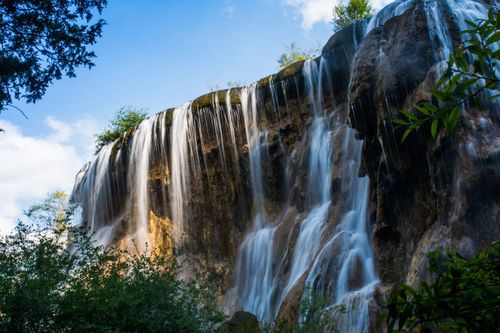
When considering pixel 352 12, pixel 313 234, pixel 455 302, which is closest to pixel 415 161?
pixel 313 234

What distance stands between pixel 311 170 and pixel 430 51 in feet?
26.4

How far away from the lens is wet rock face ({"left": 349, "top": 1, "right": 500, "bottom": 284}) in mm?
10219

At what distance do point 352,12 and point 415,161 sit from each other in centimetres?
2760

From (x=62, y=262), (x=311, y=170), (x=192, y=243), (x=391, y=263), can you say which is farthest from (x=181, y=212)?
(x=62, y=262)

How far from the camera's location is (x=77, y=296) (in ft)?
29.4

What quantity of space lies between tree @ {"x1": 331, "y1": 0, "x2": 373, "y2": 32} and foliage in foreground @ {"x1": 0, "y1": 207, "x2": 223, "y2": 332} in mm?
31067

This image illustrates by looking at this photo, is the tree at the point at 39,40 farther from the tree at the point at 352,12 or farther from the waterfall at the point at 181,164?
the tree at the point at 352,12

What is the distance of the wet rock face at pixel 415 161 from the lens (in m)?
10.2

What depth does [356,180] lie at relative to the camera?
17.1 m

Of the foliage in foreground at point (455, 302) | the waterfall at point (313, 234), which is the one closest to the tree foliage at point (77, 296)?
the waterfall at point (313, 234)

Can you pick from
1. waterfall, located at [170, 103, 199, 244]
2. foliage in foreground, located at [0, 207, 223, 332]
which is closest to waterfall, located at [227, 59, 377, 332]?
waterfall, located at [170, 103, 199, 244]

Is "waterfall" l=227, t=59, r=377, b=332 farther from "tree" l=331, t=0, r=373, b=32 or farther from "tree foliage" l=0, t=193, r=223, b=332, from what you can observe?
"tree" l=331, t=0, r=373, b=32

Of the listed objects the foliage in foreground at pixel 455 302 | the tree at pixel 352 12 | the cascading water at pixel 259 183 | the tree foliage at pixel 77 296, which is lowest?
the foliage in foreground at pixel 455 302

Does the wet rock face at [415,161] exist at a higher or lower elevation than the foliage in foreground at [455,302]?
higher
